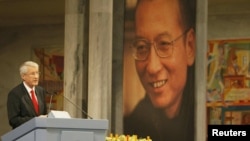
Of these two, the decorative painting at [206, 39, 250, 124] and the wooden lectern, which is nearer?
the wooden lectern

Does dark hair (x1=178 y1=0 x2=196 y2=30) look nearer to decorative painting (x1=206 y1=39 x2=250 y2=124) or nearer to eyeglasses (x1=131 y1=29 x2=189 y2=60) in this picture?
eyeglasses (x1=131 y1=29 x2=189 y2=60)

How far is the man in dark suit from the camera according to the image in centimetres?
679

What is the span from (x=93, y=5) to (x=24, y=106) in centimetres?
428

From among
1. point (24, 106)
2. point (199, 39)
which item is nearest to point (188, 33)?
point (199, 39)

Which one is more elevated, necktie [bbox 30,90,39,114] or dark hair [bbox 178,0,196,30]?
dark hair [bbox 178,0,196,30]

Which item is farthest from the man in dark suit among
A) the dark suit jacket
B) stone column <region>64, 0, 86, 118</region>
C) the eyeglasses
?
the eyeglasses

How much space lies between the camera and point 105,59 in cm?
1072

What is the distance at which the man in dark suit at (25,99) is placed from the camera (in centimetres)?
679

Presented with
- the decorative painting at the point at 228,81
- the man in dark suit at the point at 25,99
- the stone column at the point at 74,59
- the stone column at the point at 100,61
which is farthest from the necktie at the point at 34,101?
the decorative painting at the point at 228,81

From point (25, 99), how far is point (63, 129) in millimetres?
1972

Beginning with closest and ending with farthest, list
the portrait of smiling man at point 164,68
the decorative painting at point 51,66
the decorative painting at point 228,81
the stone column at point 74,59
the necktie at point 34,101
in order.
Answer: the necktie at point 34,101, the portrait of smiling man at point 164,68, the stone column at point 74,59, the decorative painting at point 228,81, the decorative painting at point 51,66

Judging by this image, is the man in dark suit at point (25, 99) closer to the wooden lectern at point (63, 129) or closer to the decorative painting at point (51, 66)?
the wooden lectern at point (63, 129)

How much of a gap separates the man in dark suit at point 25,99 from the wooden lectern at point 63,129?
5.24ft

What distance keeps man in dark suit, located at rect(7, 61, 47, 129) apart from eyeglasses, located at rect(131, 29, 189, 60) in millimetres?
3987
